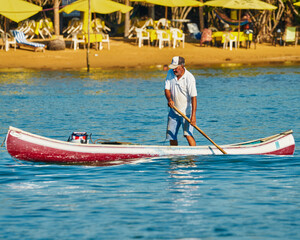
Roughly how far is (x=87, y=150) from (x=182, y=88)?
192 cm

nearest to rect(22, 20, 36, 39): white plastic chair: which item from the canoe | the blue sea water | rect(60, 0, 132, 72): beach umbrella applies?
rect(60, 0, 132, 72): beach umbrella

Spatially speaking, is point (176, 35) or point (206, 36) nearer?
point (176, 35)

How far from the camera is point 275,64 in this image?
35062 millimetres

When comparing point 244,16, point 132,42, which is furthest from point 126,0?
point 244,16

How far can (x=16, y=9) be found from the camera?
31438mm

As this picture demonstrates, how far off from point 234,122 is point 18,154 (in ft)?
24.1

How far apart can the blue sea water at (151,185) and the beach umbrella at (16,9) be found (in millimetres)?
10938

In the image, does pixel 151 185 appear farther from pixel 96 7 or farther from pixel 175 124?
pixel 96 7

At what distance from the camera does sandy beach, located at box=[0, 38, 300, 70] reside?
32.2m

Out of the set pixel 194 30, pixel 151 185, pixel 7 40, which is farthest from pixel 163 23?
pixel 151 185

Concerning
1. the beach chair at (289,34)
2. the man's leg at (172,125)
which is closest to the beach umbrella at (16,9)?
the beach chair at (289,34)

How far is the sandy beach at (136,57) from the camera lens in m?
32.2

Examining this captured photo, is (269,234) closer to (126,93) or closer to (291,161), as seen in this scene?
(291,161)

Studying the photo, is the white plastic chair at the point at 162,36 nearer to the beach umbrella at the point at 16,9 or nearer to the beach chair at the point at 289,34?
the beach umbrella at the point at 16,9
